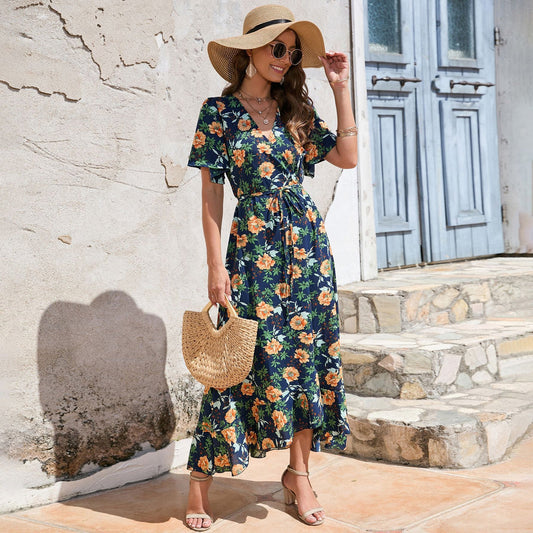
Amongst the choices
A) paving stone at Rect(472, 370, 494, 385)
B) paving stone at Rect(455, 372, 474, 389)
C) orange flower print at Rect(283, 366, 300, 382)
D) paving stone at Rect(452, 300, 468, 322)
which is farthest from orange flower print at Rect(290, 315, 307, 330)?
paving stone at Rect(452, 300, 468, 322)

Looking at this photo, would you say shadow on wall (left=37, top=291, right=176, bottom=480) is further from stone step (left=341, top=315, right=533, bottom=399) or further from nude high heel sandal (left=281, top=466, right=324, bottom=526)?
stone step (left=341, top=315, right=533, bottom=399)

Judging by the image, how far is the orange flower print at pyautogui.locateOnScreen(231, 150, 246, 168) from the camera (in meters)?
2.83

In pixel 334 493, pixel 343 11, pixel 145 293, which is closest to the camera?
pixel 334 493

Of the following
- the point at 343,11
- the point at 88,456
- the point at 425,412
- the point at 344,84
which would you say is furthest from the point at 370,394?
the point at 343,11

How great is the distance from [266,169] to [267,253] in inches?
12.0

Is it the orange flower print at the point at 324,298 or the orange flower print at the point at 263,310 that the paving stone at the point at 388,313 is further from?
the orange flower print at the point at 263,310

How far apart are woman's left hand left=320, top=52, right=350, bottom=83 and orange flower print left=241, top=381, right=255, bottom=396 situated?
1.16 metres

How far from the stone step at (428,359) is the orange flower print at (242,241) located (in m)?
1.28

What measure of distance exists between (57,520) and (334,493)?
1.09 m

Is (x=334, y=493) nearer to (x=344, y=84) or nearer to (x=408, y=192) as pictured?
(x=344, y=84)

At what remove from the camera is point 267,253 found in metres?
2.83

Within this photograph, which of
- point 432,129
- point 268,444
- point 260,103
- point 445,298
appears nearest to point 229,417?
point 268,444

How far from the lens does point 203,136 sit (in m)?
2.85

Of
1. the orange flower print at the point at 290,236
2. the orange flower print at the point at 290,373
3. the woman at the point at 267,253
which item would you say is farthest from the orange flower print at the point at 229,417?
the orange flower print at the point at 290,236
